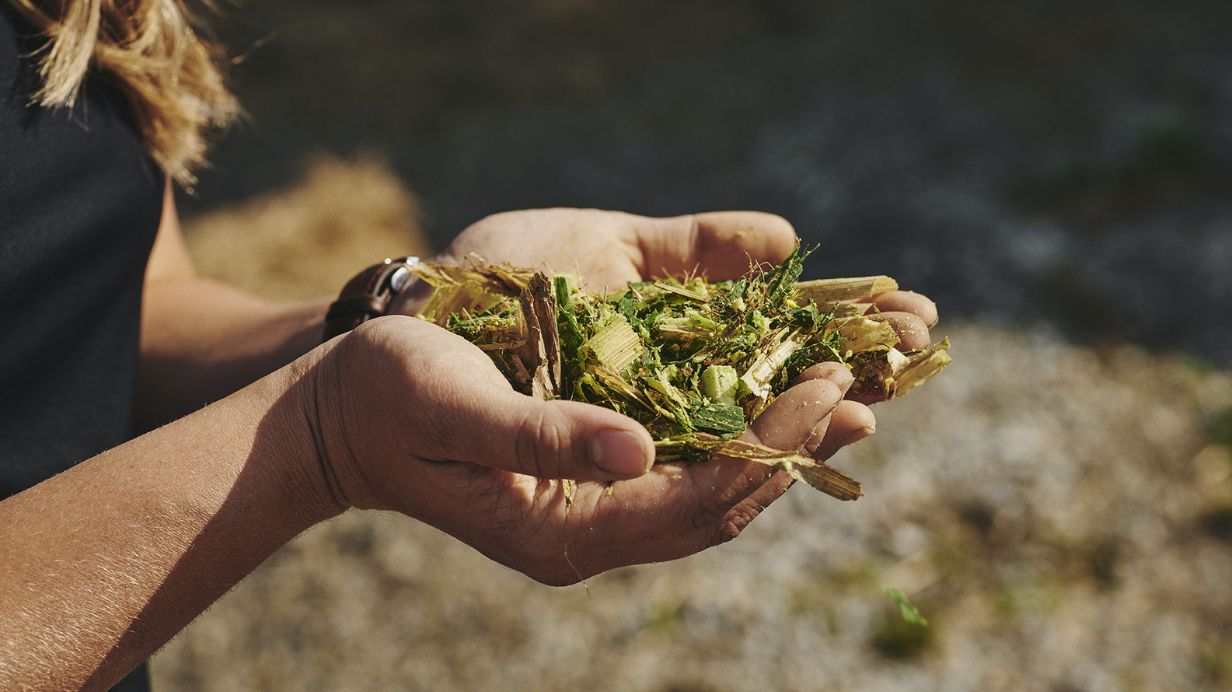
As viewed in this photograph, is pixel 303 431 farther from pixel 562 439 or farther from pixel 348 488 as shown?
pixel 562 439

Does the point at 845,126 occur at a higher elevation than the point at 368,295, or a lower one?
lower

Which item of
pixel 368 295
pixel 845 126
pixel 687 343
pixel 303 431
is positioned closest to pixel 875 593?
pixel 687 343

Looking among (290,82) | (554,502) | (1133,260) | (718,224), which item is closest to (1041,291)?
(1133,260)

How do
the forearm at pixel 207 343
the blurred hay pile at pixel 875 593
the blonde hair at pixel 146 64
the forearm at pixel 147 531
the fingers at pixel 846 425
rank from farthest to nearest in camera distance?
the blurred hay pile at pixel 875 593 < the forearm at pixel 207 343 < the blonde hair at pixel 146 64 < the fingers at pixel 846 425 < the forearm at pixel 147 531

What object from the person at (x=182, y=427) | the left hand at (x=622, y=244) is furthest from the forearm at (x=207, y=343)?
the left hand at (x=622, y=244)

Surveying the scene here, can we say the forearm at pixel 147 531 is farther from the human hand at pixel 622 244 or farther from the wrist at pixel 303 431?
the human hand at pixel 622 244

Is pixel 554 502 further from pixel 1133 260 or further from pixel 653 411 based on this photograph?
pixel 1133 260
